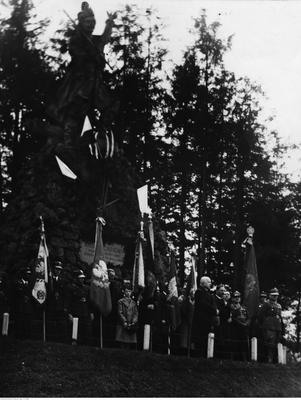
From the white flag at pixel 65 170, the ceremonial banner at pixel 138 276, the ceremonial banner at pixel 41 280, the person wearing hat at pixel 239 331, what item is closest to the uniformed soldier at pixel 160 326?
the ceremonial banner at pixel 138 276

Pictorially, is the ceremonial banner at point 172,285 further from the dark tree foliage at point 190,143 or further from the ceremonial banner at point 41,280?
the dark tree foliage at point 190,143

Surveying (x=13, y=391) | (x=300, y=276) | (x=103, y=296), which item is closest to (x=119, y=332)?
(x=103, y=296)

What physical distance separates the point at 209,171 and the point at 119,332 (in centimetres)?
1930

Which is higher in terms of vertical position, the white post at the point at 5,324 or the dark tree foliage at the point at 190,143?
the dark tree foliage at the point at 190,143

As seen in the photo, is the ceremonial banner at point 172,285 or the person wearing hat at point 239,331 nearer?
the ceremonial banner at point 172,285

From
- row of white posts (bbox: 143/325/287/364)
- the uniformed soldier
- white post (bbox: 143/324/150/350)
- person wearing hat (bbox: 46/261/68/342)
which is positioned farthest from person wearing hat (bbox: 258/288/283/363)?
person wearing hat (bbox: 46/261/68/342)

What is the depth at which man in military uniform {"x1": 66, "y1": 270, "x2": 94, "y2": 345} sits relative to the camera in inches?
562

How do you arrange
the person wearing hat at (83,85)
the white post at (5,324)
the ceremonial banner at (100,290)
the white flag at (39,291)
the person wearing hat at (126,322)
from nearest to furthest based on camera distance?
the white post at (5,324) < the white flag at (39,291) < the ceremonial banner at (100,290) < the person wearing hat at (126,322) < the person wearing hat at (83,85)

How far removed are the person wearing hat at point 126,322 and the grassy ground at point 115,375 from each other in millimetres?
692

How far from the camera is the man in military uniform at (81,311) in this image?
46.8ft

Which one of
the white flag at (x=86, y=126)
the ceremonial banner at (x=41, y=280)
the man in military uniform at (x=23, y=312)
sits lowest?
the man in military uniform at (x=23, y=312)

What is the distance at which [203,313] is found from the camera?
1463 cm

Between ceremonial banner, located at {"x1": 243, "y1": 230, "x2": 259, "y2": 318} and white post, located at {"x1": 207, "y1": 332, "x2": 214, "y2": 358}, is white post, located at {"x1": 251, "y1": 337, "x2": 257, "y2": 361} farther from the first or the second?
white post, located at {"x1": 207, "y1": 332, "x2": 214, "y2": 358}

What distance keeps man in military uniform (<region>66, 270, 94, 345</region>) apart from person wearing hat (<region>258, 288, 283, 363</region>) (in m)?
4.44
